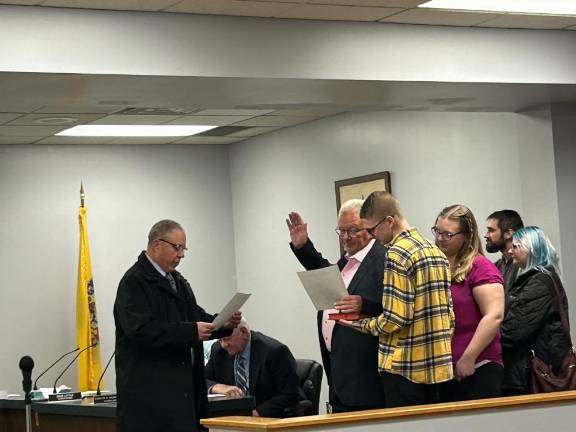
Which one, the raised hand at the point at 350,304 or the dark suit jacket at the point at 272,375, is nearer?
the raised hand at the point at 350,304

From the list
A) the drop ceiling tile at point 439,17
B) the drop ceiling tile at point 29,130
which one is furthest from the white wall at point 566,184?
the drop ceiling tile at point 29,130

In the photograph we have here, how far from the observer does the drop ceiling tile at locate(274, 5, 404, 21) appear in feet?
19.9

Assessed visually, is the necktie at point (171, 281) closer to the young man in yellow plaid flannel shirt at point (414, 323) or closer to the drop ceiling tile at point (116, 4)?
the young man in yellow plaid flannel shirt at point (414, 323)

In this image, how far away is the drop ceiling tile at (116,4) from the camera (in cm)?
561

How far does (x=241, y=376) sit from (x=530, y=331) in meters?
1.66

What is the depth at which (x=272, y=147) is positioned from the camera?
10.8m

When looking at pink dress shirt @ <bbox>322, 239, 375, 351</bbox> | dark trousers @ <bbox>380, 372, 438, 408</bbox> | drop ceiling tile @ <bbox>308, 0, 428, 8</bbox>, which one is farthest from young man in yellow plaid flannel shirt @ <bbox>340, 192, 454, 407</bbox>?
drop ceiling tile @ <bbox>308, 0, 428, 8</bbox>

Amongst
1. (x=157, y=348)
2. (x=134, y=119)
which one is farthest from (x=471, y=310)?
(x=134, y=119)

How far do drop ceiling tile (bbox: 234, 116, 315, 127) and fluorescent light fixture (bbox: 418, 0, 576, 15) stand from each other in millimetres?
3675

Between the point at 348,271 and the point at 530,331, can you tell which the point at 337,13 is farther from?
the point at 530,331

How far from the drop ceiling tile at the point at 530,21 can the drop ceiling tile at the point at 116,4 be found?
203 cm

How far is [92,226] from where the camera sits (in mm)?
10828

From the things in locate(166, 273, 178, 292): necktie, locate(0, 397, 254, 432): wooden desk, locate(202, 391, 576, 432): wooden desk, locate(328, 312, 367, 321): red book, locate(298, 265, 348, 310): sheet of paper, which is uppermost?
locate(166, 273, 178, 292): necktie

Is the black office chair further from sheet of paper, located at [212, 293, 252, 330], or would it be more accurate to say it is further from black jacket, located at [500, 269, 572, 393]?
sheet of paper, located at [212, 293, 252, 330]
